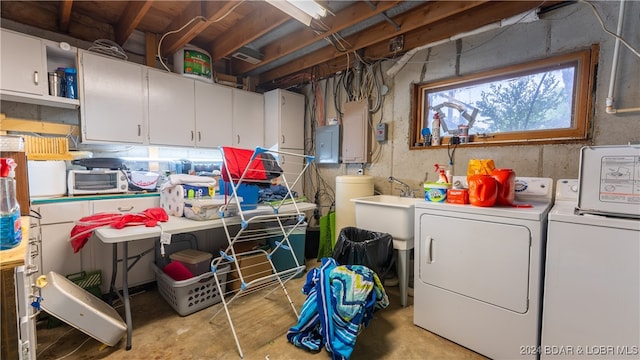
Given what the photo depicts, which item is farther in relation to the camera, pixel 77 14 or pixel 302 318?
pixel 77 14

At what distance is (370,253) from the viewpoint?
6.71 ft

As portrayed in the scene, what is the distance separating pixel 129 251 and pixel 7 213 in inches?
67.4

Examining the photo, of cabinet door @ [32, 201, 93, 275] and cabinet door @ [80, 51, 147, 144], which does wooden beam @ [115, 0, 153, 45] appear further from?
cabinet door @ [32, 201, 93, 275]

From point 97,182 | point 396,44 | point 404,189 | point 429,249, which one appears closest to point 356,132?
point 404,189

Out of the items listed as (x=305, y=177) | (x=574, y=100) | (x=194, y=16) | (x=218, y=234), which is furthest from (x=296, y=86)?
(x=574, y=100)

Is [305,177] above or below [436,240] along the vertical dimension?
above

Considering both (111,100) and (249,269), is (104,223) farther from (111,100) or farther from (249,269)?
(111,100)

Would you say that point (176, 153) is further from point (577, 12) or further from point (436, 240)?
point (577, 12)

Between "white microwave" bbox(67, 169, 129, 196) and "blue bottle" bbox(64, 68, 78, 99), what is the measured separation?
2.26ft

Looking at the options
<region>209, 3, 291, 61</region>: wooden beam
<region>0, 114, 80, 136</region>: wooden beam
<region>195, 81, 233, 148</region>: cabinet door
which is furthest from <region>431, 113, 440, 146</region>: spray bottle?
<region>0, 114, 80, 136</region>: wooden beam

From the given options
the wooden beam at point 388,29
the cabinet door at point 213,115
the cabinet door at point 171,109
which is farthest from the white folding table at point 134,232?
the wooden beam at point 388,29

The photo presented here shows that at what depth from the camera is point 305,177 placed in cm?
381

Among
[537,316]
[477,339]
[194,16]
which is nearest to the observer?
[537,316]

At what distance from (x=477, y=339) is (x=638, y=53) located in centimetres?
214
